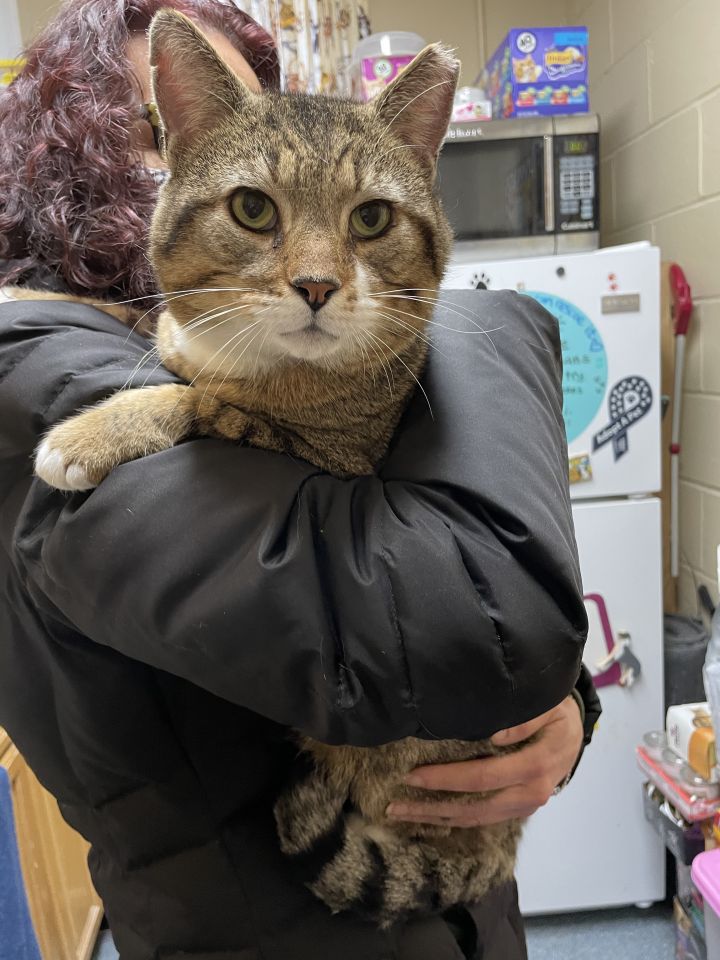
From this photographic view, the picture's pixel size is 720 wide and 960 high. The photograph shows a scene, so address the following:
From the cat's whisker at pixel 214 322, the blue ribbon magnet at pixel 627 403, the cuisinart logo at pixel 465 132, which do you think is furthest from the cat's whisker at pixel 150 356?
the cuisinart logo at pixel 465 132

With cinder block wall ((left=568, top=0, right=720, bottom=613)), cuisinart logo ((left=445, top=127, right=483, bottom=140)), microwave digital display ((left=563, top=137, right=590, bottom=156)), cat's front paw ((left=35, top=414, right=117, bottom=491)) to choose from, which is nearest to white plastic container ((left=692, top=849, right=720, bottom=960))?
cinder block wall ((left=568, top=0, right=720, bottom=613))

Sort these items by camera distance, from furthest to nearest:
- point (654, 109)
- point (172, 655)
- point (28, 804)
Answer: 1. point (654, 109)
2. point (28, 804)
3. point (172, 655)

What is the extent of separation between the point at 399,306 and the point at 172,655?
0.50 meters

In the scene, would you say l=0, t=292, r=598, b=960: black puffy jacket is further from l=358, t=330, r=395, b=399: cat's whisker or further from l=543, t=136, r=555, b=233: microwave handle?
l=543, t=136, r=555, b=233: microwave handle

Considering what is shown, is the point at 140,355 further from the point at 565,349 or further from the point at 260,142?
the point at 565,349

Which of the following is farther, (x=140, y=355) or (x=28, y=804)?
(x=28, y=804)

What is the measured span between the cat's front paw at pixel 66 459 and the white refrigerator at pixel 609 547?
5.11 ft

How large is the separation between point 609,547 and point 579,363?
1.80ft

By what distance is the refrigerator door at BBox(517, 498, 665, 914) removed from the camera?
6.91ft

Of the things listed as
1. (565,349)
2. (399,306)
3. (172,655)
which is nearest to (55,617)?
(172,655)

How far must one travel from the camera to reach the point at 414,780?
86 cm

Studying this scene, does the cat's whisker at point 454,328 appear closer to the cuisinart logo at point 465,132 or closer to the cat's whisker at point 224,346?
the cat's whisker at point 224,346

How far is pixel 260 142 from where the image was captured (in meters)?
0.81

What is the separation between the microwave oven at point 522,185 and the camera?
7.08ft
